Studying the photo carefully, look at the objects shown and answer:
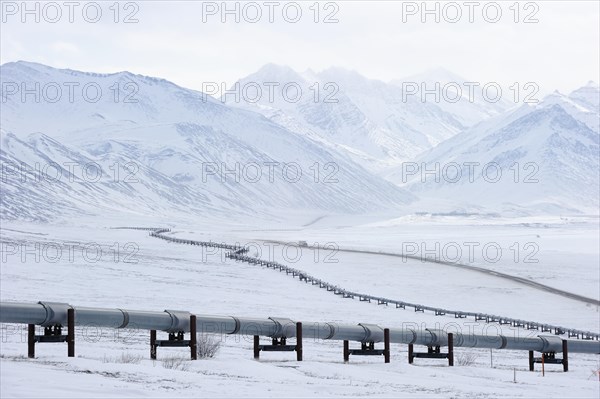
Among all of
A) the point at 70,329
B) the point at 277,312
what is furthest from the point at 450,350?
the point at 277,312

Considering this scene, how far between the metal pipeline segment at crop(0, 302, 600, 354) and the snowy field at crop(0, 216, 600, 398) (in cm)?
65

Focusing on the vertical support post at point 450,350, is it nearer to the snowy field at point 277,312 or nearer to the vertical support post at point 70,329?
the snowy field at point 277,312

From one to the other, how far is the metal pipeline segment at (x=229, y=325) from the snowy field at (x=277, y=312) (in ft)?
2.13

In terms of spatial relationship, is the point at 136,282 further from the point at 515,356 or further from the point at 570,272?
the point at 570,272

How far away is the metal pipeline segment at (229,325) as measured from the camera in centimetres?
1884

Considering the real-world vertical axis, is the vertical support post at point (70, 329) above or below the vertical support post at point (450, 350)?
above

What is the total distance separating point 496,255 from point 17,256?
67.4 meters

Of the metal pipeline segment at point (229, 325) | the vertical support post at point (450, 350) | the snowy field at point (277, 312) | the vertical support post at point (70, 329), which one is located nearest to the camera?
the snowy field at point (277, 312)

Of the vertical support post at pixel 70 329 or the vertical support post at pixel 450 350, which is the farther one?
the vertical support post at pixel 450 350

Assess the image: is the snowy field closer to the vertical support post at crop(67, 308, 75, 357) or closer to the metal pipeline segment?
the vertical support post at crop(67, 308, 75, 357)

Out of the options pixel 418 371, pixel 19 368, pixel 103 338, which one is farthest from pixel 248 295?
pixel 19 368

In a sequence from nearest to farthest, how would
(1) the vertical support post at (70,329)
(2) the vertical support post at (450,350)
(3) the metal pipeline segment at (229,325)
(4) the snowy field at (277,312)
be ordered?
(4) the snowy field at (277,312)
(1) the vertical support post at (70,329)
(3) the metal pipeline segment at (229,325)
(2) the vertical support post at (450,350)

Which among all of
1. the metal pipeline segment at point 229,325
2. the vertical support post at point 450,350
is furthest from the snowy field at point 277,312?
the metal pipeline segment at point 229,325

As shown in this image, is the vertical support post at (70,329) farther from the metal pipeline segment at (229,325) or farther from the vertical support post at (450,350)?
the vertical support post at (450,350)
